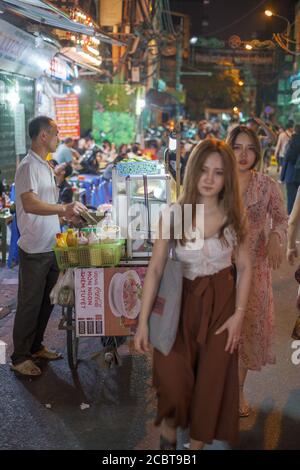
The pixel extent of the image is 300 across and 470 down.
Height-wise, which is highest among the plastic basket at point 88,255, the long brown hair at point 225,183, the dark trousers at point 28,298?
the long brown hair at point 225,183

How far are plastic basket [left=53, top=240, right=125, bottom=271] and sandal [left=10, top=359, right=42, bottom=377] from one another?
3.26 feet

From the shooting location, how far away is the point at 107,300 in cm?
464

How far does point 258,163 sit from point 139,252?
1346 millimetres

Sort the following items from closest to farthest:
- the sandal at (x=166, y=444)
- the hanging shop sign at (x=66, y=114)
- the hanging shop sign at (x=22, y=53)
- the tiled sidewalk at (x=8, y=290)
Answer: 1. the sandal at (x=166, y=444)
2. the tiled sidewalk at (x=8, y=290)
3. the hanging shop sign at (x=22, y=53)
4. the hanging shop sign at (x=66, y=114)

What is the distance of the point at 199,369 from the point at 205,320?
0.96ft

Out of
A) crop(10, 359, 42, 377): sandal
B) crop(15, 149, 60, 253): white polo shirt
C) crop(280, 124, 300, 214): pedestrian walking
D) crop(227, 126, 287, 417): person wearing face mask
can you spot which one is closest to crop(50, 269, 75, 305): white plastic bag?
crop(15, 149, 60, 253): white polo shirt

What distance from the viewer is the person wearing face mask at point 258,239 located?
4070mm

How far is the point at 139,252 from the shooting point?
193 inches

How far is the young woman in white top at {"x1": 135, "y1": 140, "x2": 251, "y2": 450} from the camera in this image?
3201 mm

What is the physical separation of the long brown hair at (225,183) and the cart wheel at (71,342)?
2011mm

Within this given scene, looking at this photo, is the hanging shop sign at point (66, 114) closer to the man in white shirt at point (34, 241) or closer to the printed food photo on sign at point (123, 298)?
the man in white shirt at point (34, 241)

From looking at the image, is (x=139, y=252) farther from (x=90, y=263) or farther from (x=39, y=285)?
(x=39, y=285)

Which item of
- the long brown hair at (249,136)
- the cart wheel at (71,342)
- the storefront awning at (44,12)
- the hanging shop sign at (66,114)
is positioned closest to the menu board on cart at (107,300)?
the cart wheel at (71,342)

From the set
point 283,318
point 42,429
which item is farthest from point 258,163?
point 283,318
